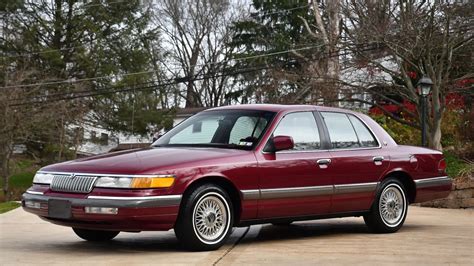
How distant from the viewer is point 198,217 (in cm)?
777

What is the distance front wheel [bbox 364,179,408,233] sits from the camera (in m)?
9.62

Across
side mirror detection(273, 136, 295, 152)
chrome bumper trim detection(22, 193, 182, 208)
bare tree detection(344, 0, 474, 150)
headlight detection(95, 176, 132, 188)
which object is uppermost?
bare tree detection(344, 0, 474, 150)

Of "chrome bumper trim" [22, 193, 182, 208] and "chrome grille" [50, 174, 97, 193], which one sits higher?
"chrome grille" [50, 174, 97, 193]

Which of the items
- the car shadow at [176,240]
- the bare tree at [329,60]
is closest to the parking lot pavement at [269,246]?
the car shadow at [176,240]

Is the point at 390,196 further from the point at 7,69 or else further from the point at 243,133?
the point at 7,69

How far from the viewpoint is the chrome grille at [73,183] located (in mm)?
7535

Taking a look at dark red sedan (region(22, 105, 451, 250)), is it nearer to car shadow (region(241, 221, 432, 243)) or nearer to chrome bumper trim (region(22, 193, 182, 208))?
chrome bumper trim (region(22, 193, 182, 208))

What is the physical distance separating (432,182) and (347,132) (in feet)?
5.11

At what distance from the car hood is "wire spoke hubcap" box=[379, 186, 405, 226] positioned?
7.57 feet

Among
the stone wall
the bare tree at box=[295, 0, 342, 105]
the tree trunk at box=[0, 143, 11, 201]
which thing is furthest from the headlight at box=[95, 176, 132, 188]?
the tree trunk at box=[0, 143, 11, 201]

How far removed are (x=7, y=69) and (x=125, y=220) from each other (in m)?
32.3

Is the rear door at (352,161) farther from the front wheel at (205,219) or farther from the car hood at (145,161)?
the front wheel at (205,219)

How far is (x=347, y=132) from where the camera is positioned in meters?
9.59

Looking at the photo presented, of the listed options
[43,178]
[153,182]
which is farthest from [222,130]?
[43,178]
